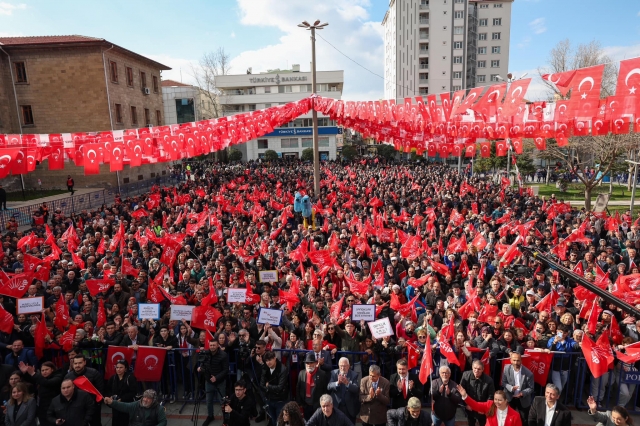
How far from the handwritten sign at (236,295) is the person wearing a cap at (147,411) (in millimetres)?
2604

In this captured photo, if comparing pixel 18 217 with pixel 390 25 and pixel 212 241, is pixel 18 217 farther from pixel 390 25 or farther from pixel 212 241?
pixel 390 25

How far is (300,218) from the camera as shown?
56.9ft

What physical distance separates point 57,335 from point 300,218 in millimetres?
10930

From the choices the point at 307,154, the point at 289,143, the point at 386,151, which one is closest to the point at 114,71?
the point at 307,154

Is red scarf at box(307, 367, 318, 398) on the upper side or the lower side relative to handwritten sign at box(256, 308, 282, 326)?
lower

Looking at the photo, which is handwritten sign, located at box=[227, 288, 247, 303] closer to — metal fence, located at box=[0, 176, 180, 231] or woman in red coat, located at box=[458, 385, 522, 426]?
woman in red coat, located at box=[458, 385, 522, 426]

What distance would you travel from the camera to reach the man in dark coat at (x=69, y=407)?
5.52 meters

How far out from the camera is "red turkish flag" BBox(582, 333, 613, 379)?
596cm

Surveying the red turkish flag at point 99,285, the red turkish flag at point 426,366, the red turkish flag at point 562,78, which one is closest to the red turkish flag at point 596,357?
the red turkish flag at point 426,366

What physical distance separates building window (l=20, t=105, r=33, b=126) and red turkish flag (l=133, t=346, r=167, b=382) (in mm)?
30867

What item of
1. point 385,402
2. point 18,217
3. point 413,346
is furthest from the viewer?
point 18,217

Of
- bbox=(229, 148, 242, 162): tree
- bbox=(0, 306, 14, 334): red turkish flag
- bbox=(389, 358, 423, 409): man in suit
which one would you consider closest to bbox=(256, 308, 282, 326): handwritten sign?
bbox=(389, 358, 423, 409): man in suit

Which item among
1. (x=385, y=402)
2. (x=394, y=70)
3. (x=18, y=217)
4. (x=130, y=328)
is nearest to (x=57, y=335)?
(x=130, y=328)

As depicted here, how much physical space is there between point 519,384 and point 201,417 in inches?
192
